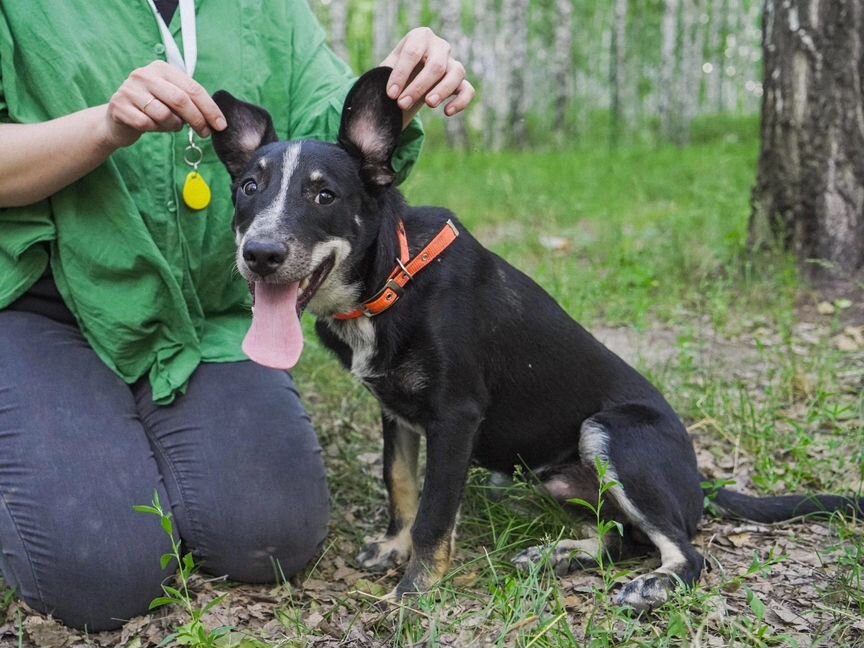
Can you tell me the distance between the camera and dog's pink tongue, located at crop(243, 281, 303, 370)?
2.54 meters

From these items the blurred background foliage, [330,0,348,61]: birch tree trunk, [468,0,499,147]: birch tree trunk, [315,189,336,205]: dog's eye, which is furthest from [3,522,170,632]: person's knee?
[468,0,499,147]: birch tree trunk

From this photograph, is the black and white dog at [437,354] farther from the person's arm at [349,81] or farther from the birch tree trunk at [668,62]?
the birch tree trunk at [668,62]

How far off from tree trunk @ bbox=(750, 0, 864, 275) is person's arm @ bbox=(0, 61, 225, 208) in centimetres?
361

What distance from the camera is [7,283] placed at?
289 cm

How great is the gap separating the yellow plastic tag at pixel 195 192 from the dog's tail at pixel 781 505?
6.44ft

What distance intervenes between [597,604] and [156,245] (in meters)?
1.74

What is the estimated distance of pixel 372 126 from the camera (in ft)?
8.94

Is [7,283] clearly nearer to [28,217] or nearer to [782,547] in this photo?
[28,217]

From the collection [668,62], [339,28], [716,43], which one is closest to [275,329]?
[339,28]

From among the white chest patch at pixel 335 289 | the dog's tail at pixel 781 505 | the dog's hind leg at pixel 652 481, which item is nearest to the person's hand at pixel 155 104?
the white chest patch at pixel 335 289

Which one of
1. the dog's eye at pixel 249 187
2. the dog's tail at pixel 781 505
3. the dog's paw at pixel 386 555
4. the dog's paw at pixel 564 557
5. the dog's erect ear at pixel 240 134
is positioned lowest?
the dog's paw at pixel 386 555

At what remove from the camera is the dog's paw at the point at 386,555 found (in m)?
3.14

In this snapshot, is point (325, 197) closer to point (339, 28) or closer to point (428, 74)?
point (428, 74)

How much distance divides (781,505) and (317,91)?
6.98ft
